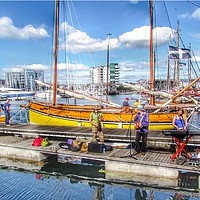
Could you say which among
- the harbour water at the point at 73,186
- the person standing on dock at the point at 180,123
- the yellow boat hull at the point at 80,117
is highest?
the person standing on dock at the point at 180,123

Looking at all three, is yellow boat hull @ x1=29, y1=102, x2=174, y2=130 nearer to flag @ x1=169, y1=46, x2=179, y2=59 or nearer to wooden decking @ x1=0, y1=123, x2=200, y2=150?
wooden decking @ x1=0, y1=123, x2=200, y2=150

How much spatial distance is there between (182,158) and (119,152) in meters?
2.94

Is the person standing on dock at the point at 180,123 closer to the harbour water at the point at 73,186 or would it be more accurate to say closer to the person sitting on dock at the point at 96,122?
the harbour water at the point at 73,186

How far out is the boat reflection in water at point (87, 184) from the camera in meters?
9.39

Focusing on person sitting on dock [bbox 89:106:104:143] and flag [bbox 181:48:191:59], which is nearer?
person sitting on dock [bbox 89:106:104:143]

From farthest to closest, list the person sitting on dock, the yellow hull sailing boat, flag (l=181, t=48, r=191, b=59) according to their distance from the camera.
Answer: flag (l=181, t=48, r=191, b=59) < the yellow hull sailing boat < the person sitting on dock

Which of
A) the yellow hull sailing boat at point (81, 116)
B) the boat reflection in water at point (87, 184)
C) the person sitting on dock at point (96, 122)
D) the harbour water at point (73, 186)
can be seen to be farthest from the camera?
the yellow hull sailing boat at point (81, 116)

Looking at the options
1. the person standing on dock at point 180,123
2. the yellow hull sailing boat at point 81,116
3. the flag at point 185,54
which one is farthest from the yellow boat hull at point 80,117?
the flag at point 185,54

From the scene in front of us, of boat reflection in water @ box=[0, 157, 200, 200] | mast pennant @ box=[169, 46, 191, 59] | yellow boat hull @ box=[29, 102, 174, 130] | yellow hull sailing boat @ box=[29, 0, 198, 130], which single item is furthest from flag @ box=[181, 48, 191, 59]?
boat reflection in water @ box=[0, 157, 200, 200]

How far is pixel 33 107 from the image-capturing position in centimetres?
2138

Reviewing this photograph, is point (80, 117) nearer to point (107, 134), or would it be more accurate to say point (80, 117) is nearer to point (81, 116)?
point (81, 116)

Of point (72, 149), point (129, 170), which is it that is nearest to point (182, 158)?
point (129, 170)

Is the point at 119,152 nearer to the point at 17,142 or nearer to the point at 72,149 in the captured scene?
the point at 72,149

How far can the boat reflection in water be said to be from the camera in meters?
9.39
